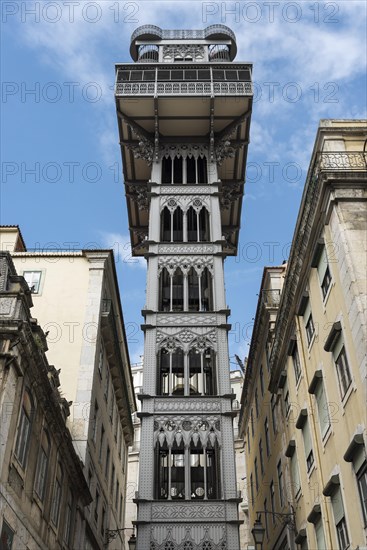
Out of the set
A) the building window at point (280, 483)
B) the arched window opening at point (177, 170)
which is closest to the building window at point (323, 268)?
the building window at point (280, 483)

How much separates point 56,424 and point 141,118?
26.6m

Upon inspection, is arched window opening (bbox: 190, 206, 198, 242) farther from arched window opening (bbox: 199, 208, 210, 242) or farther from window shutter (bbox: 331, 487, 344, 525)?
window shutter (bbox: 331, 487, 344, 525)

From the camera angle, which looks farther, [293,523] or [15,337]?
[293,523]

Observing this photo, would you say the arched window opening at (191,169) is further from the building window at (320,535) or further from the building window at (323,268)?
the building window at (320,535)

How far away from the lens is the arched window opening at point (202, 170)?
4456cm

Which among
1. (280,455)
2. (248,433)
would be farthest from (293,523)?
(248,433)

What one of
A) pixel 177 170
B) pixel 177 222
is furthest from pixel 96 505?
pixel 177 170

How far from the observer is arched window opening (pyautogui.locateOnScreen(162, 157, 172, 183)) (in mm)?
44625

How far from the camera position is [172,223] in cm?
4069

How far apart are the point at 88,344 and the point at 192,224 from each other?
12.5 m

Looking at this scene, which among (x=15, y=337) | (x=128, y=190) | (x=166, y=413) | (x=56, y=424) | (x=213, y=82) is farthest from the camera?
(x=128, y=190)

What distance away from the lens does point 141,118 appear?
45.1 m

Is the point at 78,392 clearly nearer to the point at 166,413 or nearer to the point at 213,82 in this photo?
the point at 166,413

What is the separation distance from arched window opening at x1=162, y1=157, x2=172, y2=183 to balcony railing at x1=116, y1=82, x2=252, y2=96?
4.63 m
